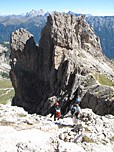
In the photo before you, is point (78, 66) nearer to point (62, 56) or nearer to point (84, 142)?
point (62, 56)

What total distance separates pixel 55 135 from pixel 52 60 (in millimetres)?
109206

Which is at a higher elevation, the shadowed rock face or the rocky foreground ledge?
the rocky foreground ledge

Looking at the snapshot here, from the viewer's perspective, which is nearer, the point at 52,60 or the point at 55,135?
the point at 55,135

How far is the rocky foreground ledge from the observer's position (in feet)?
104

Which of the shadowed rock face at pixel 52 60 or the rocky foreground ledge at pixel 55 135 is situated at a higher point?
the rocky foreground ledge at pixel 55 135

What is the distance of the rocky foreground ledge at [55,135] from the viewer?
31.7m

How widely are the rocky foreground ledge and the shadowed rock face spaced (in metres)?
74.8

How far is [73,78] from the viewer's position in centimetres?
12144

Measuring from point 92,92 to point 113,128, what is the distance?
181 ft

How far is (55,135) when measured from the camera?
35.8 meters

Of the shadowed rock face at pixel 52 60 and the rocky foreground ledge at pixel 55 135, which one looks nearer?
the rocky foreground ledge at pixel 55 135

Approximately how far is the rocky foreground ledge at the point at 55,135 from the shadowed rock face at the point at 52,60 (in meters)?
74.8

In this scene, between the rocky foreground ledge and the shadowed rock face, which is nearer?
the rocky foreground ledge

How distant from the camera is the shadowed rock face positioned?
12859 centimetres
